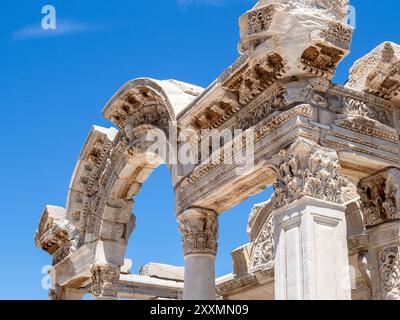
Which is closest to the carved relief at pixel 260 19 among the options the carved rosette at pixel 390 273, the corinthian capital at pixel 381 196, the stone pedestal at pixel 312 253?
the stone pedestal at pixel 312 253

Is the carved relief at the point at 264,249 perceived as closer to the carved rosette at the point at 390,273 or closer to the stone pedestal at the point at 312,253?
the carved rosette at the point at 390,273

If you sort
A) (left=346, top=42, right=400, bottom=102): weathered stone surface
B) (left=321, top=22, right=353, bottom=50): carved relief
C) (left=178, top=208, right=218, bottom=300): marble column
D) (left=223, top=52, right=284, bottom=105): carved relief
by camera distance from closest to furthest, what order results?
(left=321, top=22, right=353, bottom=50): carved relief → (left=223, top=52, right=284, bottom=105): carved relief → (left=346, top=42, right=400, bottom=102): weathered stone surface → (left=178, top=208, right=218, bottom=300): marble column

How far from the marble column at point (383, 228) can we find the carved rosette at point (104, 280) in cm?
487

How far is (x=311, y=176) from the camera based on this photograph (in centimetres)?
736

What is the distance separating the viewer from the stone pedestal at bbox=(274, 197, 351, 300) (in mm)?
6957

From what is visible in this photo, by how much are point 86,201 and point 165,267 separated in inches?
181

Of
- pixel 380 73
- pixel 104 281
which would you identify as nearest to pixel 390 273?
pixel 380 73

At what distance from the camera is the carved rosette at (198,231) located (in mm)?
9438

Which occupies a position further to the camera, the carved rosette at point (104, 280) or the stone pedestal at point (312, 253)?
the carved rosette at point (104, 280)

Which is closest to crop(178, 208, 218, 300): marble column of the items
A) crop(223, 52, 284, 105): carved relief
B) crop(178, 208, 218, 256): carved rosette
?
crop(178, 208, 218, 256): carved rosette

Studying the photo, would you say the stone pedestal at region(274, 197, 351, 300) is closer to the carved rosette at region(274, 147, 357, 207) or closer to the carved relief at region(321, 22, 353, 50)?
the carved rosette at region(274, 147, 357, 207)

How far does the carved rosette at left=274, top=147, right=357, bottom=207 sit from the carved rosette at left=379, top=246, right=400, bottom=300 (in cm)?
114

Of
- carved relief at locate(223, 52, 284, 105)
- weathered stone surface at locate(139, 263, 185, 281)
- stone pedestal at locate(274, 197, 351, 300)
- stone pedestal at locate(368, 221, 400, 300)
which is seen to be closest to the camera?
stone pedestal at locate(274, 197, 351, 300)

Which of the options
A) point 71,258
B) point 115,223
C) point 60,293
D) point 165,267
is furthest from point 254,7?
point 165,267
